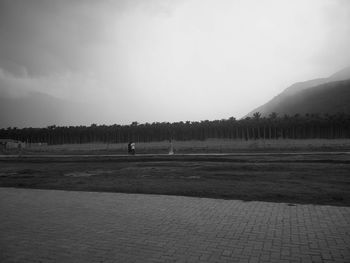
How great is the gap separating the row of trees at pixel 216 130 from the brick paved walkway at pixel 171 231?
8590 cm

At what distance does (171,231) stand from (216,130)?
90994 mm

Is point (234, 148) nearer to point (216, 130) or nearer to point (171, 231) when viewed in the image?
point (216, 130)

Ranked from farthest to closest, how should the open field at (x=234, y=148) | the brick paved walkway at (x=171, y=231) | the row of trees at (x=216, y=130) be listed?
the row of trees at (x=216, y=130) < the open field at (x=234, y=148) < the brick paved walkway at (x=171, y=231)

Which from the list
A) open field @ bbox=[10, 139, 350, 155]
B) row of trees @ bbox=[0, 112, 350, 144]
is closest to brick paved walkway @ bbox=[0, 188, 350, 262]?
open field @ bbox=[10, 139, 350, 155]

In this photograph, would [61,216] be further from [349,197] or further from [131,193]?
[349,197]

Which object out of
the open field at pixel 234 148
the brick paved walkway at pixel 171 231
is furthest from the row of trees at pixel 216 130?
the brick paved walkway at pixel 171 231

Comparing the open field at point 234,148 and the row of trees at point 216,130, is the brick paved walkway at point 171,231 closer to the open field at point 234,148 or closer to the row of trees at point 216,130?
the open field at point 234,148

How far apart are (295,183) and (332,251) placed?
8933 mm

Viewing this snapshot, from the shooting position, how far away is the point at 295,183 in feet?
48.0

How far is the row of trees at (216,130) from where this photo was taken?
296 feet

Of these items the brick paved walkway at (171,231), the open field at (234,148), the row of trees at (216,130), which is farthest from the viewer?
the row of trees at (216,130)

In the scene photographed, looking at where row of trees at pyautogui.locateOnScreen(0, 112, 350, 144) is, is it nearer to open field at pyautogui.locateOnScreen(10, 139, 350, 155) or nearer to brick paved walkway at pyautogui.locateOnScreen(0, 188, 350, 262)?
open field at pyautogui.locateOnScreen(10, 139, 350, 155)

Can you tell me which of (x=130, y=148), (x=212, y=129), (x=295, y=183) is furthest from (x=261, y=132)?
(x=295, y=183)

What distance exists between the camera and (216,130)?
97688mm
